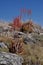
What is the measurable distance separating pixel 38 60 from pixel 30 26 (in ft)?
39.1

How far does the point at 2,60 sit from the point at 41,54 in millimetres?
3513

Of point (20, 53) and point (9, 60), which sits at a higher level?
point (9, 60)

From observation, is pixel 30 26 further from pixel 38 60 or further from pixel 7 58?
pixel 7 58

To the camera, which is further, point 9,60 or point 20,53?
point 20,53

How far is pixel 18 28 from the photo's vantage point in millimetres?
22562

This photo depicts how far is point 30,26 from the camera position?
23.1 m

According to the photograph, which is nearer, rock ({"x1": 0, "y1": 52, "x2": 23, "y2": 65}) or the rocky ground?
rock ({"x1": 0, "y1": 52, "x2": 23, "y2": 65})

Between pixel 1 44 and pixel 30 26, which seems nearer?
pixel 1 44

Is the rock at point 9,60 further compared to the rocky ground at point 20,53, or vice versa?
the rocky ground at point 20,53

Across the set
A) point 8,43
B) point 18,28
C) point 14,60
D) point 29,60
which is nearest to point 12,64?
point 14,60

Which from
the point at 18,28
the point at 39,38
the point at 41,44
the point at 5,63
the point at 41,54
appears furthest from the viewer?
the point at 18,28

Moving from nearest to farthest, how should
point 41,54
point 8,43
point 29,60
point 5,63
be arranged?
point 5,63, point 29,60, point 41,54, point 8,43

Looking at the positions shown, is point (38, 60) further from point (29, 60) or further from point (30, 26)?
point (30, 26)

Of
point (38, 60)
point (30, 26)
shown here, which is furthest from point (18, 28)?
point (38, 60)
